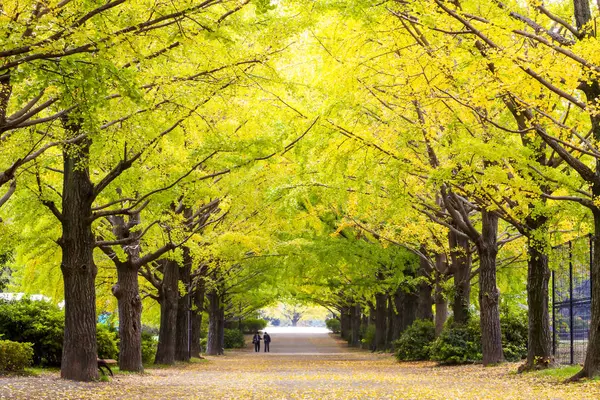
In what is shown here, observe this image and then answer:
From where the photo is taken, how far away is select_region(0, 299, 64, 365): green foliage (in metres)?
19.6

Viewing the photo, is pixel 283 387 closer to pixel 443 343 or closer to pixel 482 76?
pixel 482 76

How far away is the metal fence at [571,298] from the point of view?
1689cm

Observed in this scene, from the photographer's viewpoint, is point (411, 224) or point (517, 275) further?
point (517, 275)

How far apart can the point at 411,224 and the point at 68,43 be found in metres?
17.4

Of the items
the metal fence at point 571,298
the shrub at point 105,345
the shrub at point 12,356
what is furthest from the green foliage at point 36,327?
the metal fence at point 571,298

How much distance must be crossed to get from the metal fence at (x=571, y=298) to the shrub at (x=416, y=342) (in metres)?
9.63

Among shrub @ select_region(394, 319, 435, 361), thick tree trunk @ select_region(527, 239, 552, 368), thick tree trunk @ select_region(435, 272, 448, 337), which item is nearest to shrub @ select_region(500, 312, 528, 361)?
thick tree trunk @ select_region(435, 272, 448, 337)

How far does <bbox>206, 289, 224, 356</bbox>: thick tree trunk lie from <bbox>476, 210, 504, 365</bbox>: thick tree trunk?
2187 centimetres

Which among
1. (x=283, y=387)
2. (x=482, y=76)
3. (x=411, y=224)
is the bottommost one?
(x=283, y=387)

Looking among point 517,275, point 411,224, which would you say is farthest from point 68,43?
point 517,275

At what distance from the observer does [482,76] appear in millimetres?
13180

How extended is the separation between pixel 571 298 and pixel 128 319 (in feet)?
38.9

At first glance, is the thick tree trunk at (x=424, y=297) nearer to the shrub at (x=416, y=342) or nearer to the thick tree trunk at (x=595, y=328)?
the shrub at (x=416, y=342)

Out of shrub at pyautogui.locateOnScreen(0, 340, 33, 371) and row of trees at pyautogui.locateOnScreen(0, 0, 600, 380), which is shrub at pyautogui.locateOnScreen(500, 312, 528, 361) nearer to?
row of trees at pyautogui.locateOnScreen(0, 0, 600, 380)
